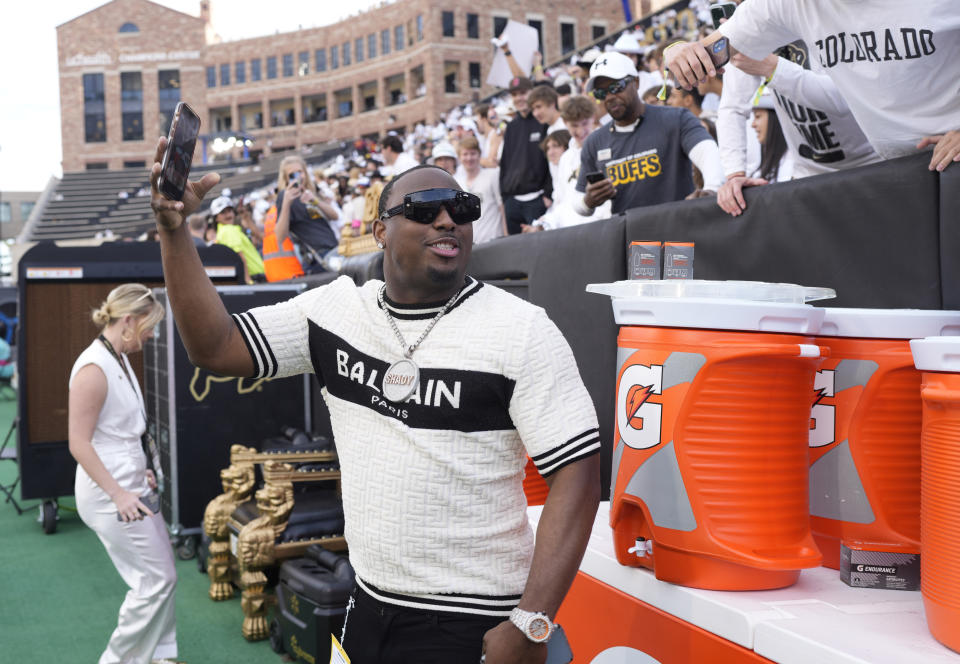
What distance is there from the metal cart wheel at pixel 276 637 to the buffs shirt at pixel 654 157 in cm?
301

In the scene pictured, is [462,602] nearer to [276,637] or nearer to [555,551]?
[555,551]

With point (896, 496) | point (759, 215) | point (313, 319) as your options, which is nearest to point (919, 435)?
point (896, 496)

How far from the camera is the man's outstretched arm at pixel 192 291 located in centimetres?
197

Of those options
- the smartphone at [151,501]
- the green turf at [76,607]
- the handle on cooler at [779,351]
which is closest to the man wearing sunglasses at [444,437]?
the handle on cooler at [779,351]

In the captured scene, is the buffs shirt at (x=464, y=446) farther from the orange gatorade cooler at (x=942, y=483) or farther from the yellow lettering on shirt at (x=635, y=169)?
the yellow lettering on shirt at (x=635, y=169)

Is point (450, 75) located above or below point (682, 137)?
above

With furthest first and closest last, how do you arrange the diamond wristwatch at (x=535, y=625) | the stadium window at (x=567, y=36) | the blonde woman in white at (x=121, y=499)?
the stadium window at (x=567, y=36) < the blonde woman in white at (x=121, y=499) < the diamond wristwatch at (x=535, y=625)

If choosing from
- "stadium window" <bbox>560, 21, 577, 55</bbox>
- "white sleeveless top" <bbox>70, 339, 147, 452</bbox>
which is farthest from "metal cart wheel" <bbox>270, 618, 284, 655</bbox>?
"stadium window" <bbox>560, 21, 577, 55</bbox>

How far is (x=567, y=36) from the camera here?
53281 millimetres

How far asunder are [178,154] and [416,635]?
1.25 m

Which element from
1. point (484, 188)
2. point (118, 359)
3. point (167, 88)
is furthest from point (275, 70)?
point (118, 359)

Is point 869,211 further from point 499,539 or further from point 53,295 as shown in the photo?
point 53,295

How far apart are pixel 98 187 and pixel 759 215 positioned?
187ft

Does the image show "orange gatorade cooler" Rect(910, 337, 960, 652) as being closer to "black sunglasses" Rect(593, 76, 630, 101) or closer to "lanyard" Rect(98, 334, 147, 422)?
"black sunglasses" Rect(593, 76, 630, 101)
